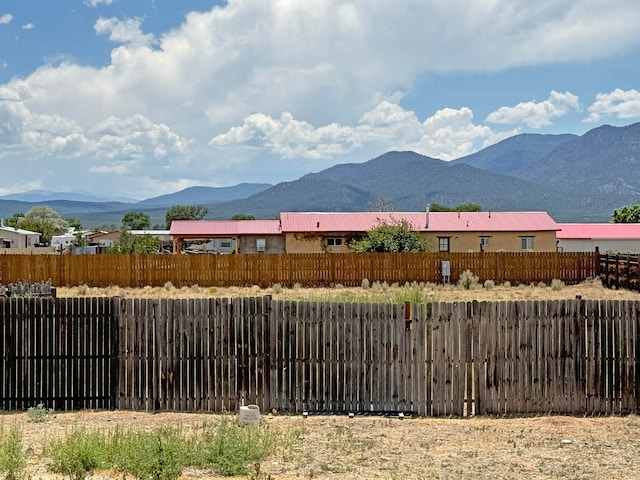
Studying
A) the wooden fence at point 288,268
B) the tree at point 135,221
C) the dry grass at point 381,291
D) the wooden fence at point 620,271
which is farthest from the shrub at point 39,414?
the tree at point 135,221

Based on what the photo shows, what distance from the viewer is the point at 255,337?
11.3 metres

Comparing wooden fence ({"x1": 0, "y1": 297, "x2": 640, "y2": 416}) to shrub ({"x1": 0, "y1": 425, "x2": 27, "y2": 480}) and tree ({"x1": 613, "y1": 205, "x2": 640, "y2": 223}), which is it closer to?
shrub ({"x1": 0, "y1": 425, "x2": 27, "y2": 480})

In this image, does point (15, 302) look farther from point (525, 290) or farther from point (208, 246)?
point (208, 246)

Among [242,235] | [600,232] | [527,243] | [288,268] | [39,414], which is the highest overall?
[600,232]

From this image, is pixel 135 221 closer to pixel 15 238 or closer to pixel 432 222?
pixel 15 238

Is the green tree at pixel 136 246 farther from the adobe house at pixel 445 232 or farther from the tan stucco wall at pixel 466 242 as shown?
the tan stucco wall at pixel 466 242

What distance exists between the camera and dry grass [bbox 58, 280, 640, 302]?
35625 millimetres

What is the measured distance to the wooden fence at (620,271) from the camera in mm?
36406

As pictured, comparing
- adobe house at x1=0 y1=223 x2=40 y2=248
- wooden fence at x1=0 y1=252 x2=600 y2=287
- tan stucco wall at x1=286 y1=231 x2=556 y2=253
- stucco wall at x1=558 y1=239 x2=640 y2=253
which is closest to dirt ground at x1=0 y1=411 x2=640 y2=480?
wooden fence at x1=0 y1=252 x2=600 y2=287

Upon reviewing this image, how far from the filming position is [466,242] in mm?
53375

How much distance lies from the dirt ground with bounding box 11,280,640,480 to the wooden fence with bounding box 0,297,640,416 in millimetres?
301

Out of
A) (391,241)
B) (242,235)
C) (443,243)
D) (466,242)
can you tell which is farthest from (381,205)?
(391,241)

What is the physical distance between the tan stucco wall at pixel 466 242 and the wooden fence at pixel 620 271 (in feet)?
41.0

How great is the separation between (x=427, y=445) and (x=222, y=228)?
1861 inches
